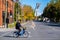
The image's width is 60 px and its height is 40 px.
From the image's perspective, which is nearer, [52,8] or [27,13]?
[52,8]

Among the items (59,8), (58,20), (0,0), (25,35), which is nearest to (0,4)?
(0,0)

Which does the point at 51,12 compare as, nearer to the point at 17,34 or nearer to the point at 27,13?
the point at 27,13

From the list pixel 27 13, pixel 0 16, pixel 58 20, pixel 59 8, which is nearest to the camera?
pixel 0 16

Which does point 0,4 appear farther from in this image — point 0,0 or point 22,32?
point 22,32

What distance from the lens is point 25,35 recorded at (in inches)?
1048

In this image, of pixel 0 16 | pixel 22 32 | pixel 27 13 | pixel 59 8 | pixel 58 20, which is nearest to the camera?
pixel 22 32

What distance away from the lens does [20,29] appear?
2620cm

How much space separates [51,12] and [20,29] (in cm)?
10621

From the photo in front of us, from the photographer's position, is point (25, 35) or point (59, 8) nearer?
point (25, 35)

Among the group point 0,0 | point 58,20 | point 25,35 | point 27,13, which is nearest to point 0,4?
point 0,0

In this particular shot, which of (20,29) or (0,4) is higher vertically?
(0,4)

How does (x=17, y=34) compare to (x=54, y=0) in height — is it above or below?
below

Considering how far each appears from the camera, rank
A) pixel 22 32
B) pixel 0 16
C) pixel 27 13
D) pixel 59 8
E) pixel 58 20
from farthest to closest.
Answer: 1. pixel 27 13
2. pixel 58 20
3. pixel 59 8
4. pixel 0 16
5. pixel 22 32

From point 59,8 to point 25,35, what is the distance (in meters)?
84.8
